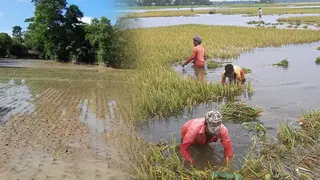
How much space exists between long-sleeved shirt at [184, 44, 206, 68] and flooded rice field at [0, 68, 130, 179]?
2.47 m

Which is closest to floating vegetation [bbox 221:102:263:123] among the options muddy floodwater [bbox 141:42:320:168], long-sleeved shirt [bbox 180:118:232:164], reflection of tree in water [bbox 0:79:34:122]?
muddy floodwater [bbox 141:42:320:168]

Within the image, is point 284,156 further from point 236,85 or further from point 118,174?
point 236,85

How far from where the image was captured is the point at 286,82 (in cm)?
890

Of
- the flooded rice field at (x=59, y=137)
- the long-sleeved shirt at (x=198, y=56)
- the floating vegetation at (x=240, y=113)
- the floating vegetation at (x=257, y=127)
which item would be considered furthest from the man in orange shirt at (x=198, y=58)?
the floating vegetation at (x=257, y=127)

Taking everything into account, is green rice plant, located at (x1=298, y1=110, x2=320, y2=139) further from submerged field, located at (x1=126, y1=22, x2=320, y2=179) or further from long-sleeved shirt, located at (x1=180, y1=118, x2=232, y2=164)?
long-sleeved shirt, located at (x1=180, y1=118, x2=232, y2=164)

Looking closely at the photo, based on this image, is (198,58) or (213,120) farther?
(198,58)

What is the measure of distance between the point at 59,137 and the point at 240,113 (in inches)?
135

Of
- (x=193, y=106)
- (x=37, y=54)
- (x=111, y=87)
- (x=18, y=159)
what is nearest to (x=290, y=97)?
(x=193, y=106)

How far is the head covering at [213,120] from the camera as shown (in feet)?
13.2

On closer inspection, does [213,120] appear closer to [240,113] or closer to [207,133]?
[207,133]

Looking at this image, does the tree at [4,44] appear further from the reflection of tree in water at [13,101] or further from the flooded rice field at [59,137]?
the flooded rice field at [59,137]

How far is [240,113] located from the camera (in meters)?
5.92

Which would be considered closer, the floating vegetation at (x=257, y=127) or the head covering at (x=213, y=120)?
the head covering at (x=213, y=120)

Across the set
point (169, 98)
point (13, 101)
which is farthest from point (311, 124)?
point (13, 101)
